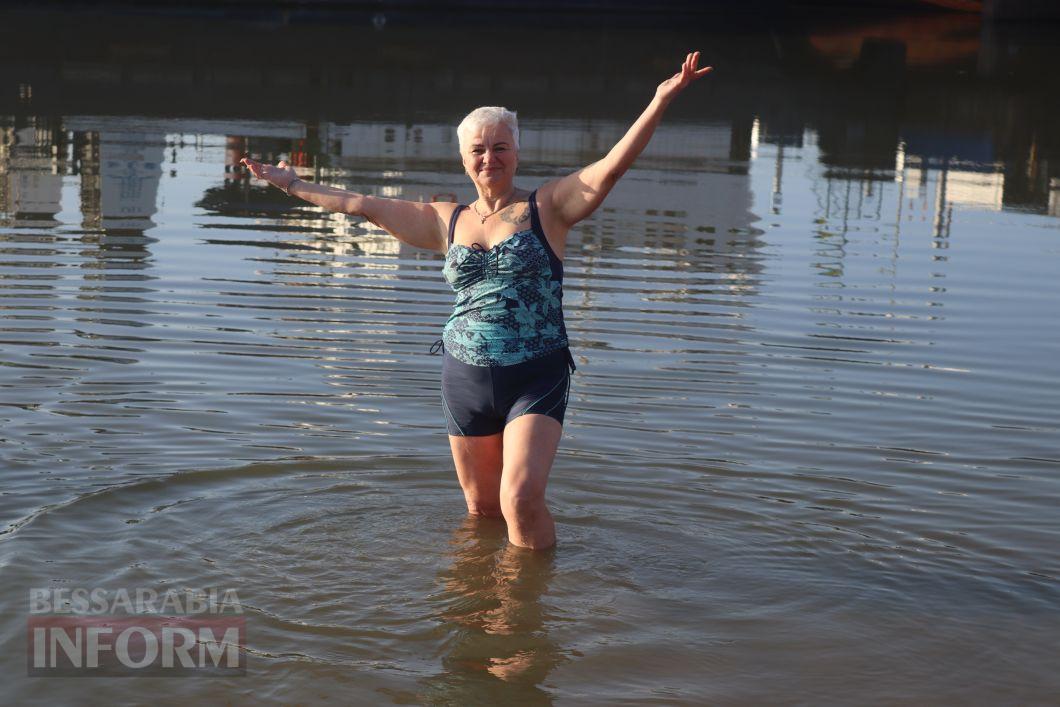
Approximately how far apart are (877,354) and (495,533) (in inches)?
173

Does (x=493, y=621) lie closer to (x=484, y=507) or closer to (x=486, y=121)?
(x=484, y=507)

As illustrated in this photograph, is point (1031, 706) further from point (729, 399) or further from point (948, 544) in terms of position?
point (729, 399)

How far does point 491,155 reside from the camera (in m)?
5.65

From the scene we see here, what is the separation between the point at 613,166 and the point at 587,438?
A: 2756 millimetres

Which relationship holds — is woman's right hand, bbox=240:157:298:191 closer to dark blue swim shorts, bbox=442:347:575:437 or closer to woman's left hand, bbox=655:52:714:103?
dark blue swim shorts, bbox=442:347:575:437

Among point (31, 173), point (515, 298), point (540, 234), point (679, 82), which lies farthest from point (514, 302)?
point (31, 173)

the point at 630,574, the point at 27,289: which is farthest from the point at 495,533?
the point at 27,289

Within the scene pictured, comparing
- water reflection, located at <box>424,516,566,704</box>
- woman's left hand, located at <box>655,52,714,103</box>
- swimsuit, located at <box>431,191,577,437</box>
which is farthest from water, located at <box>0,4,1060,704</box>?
woman's left hand, located at <box>655,52,714,103</box>

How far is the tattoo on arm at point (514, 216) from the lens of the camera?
18.7 ft

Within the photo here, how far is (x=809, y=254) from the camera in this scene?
1347 centimetres

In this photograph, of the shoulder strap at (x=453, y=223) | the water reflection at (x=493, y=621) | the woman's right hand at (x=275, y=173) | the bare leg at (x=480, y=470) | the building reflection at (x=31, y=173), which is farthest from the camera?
the building reflection at (x=31, y=173)

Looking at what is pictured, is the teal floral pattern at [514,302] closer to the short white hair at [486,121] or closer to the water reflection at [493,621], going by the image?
the short white hair at [486,121]

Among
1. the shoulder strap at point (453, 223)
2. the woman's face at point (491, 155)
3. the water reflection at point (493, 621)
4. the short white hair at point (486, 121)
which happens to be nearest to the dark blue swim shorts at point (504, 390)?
the shoulder strap at point (453, 223)

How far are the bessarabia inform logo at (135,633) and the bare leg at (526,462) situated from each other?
116cm
